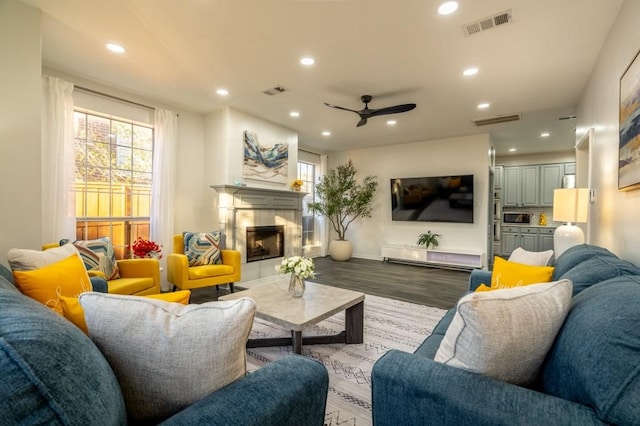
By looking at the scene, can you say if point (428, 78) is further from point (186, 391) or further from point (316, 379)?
point (186, 391)

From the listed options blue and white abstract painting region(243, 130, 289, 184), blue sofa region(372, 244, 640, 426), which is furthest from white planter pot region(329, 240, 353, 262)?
blue sofa region(372, 244, 640, 426)

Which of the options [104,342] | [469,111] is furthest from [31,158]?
[469,111]

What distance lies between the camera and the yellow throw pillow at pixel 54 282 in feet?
5.14

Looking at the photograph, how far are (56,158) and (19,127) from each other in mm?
1025

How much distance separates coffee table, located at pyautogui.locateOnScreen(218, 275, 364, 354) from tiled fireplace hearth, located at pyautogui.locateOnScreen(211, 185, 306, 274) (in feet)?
6.23

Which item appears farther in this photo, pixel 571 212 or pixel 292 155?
pixel 292 155

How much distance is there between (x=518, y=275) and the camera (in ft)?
6.40

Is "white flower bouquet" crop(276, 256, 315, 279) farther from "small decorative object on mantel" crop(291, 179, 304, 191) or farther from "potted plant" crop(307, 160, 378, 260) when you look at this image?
"potted plant" crop(307, 160, 378, 260)

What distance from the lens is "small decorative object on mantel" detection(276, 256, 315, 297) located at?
2521 mm

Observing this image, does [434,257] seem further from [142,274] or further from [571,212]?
[142,274]

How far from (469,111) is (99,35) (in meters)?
4.66

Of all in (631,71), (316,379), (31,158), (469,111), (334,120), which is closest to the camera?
(316,379)

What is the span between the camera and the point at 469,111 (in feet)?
14.9

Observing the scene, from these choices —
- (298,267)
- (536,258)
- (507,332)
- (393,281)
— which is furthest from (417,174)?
(507,332)
